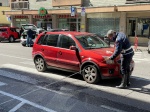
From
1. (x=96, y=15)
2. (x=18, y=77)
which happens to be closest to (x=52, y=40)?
(x=18, y=77)

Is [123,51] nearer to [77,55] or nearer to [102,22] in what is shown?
[77,55]

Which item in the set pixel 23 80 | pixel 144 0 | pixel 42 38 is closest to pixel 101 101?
pixel 23 80

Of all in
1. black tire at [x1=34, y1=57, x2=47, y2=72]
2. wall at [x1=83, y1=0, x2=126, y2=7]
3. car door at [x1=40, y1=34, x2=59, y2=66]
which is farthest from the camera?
wall at [x1=83, y1=0, x2=126, y2=7]

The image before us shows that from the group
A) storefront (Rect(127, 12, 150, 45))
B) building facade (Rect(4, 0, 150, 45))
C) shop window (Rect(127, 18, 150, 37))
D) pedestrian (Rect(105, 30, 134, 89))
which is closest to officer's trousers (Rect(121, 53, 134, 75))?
pedestrian (Rect(105, 30, 134, 89))

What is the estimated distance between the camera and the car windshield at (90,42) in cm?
780

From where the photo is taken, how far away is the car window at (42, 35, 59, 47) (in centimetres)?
851

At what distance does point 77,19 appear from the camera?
27.3 meters

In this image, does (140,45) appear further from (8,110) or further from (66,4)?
(8,110)

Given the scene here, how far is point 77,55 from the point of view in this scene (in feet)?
24.9

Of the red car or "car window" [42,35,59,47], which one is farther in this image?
"car window" [42,35,59,47]

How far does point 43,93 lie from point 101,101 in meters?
1.58

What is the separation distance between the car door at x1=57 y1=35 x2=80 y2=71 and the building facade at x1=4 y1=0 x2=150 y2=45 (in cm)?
1258

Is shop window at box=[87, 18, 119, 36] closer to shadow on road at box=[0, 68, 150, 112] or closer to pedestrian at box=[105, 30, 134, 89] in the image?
shadow on road at box=[0, 68, 150, 112]

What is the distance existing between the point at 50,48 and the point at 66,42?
2.35 ft
